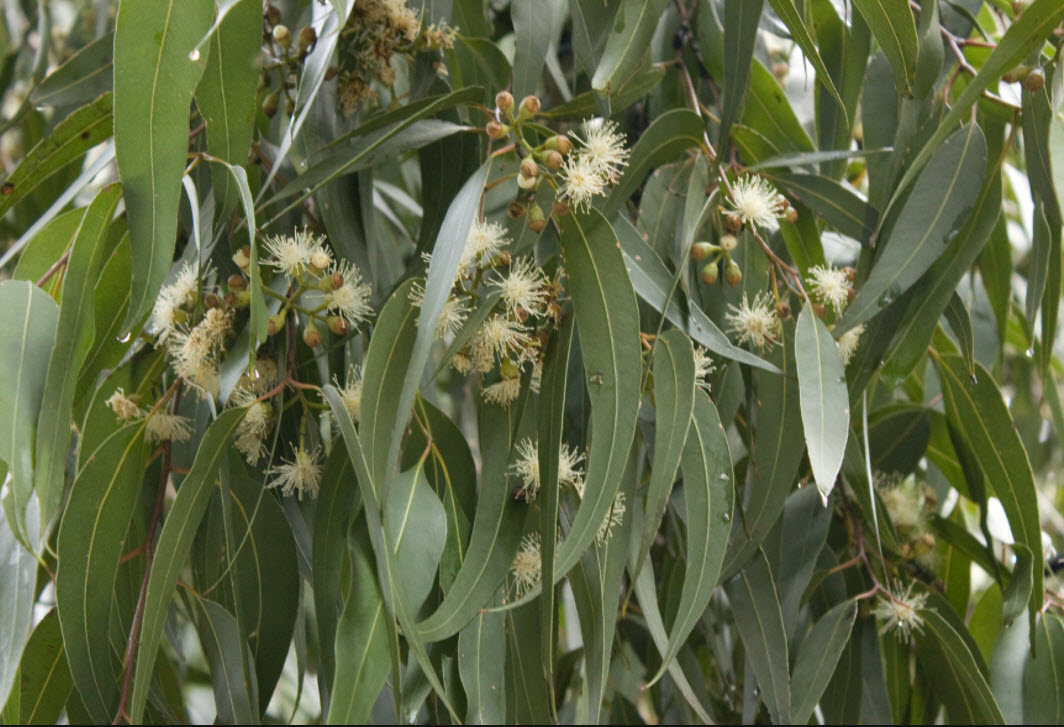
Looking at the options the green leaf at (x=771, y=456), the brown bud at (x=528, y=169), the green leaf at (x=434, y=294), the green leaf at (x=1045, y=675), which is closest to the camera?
the green leaf at (x=434, y=294)

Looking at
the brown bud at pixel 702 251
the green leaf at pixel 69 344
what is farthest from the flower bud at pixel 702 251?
the green leaf at pixel 69 344

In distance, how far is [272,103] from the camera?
3.04 feet

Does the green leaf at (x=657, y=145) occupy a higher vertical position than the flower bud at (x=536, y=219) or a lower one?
higher

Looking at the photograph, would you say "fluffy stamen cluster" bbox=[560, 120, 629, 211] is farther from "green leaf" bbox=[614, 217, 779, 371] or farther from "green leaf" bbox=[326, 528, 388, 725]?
"green leaf" bbox=[326, 528, 388, 725]

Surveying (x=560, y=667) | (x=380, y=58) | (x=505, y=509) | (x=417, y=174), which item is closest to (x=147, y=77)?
(x=380, y=58)

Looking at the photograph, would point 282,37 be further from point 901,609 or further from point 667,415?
point 901,609

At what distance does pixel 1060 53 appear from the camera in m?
0.77

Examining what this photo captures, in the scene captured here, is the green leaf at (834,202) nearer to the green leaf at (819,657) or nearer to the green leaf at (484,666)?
the green leaf at (819,657)

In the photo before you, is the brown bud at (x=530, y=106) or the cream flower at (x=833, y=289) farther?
the cream flower at (x=833, y=289)

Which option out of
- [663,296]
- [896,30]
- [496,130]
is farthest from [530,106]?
[896,30]

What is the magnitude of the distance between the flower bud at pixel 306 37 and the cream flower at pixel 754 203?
1.20 feet

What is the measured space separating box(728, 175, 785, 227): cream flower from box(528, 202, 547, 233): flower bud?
162mm

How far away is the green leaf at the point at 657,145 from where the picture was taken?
0.79 metres

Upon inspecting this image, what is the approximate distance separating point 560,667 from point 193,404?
2.02ft
